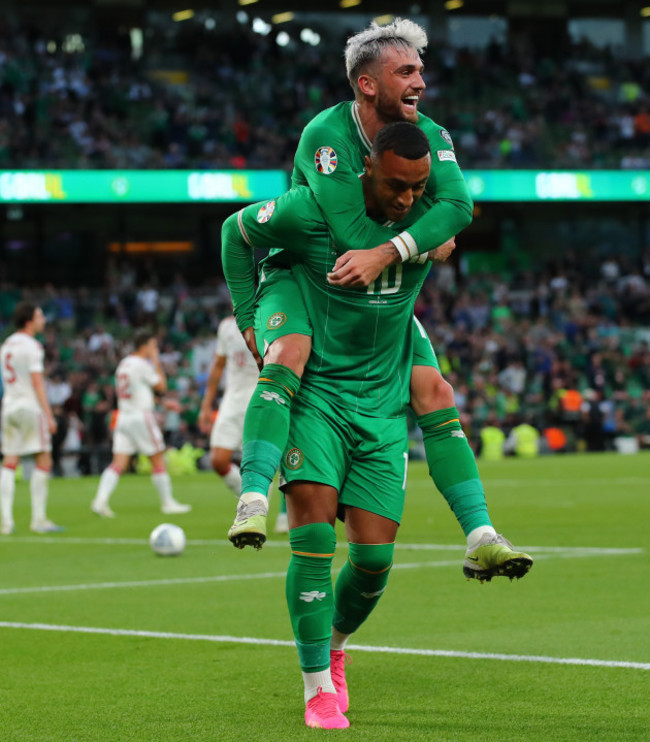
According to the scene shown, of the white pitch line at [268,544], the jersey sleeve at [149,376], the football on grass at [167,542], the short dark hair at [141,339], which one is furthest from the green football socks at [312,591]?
the short dark hair at [141,339]

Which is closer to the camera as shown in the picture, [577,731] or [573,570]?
[577,731]

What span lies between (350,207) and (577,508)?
1126 centimetres

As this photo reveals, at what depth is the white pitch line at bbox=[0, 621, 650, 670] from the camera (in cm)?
619

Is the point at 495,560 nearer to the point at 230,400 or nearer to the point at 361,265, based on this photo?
the point at 361,265

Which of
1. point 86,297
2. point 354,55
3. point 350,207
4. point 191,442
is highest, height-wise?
point 354,55

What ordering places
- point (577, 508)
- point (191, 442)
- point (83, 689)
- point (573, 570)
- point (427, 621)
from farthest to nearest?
1. point (191, 442)
2. point (577, 508)
3. point (573, 570)
4. point (427, 621)
5. point (83, 689)

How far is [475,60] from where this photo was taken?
133 feet

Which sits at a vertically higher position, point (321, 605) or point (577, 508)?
point (321, 605)

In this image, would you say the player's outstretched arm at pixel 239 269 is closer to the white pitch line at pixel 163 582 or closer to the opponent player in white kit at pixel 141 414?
the white pitch line at pixel 163 582

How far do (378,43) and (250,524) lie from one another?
1841mm

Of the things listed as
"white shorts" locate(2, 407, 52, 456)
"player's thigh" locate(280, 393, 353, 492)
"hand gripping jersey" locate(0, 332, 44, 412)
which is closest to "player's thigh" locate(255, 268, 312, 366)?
"player's thigh" locate(280, 393, 353, 492)

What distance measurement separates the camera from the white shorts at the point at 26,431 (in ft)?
47.6

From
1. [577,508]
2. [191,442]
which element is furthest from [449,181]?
[191,442]

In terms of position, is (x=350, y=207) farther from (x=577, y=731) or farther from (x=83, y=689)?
(x=83, y=689)
